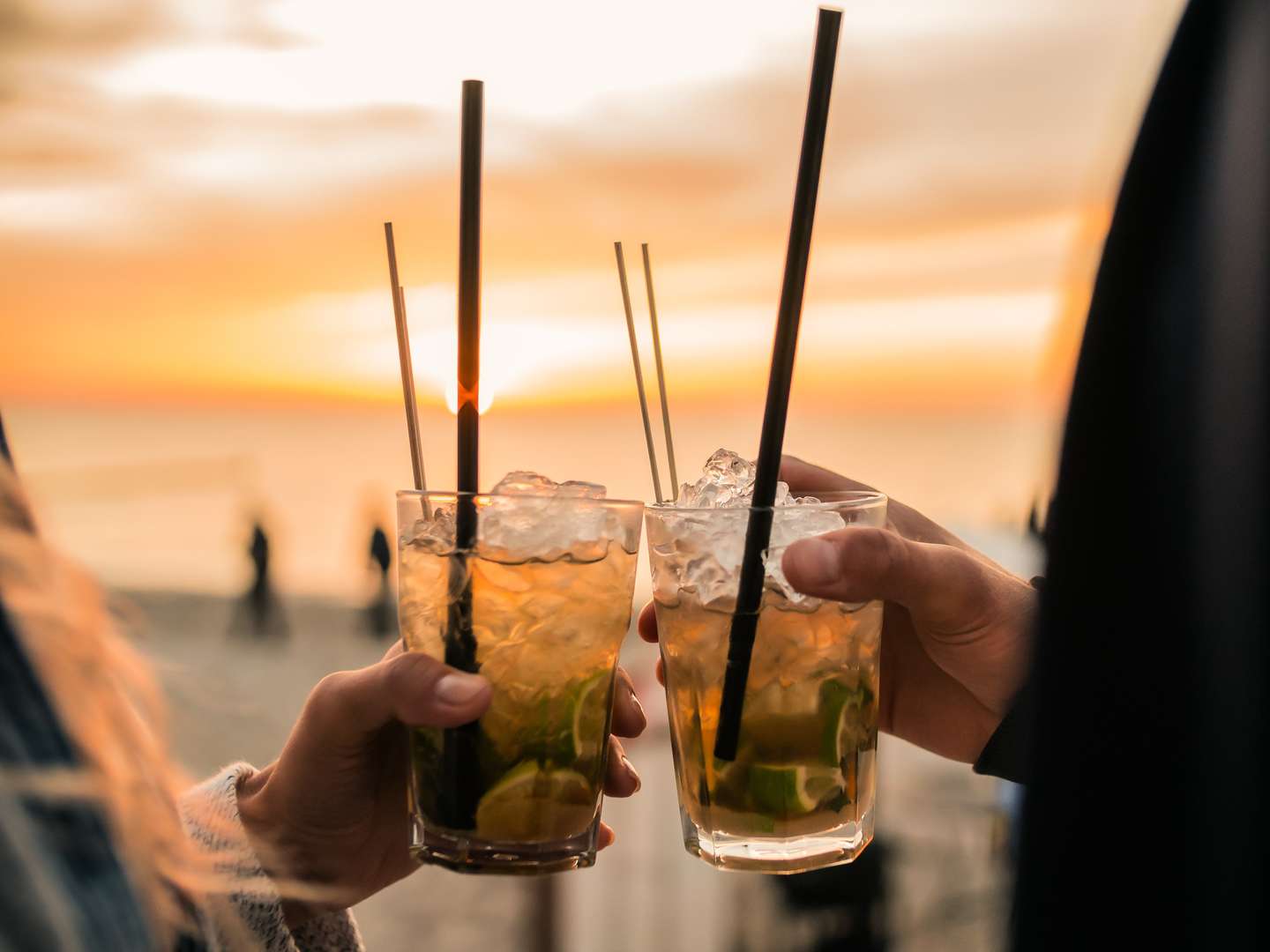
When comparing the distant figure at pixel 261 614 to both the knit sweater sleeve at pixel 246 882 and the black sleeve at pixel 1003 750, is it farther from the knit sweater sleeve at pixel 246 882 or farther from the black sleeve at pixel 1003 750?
the black sleeve at pixel 1003 750

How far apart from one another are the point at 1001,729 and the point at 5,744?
4.69 ft

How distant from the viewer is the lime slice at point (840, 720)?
5.02 ft

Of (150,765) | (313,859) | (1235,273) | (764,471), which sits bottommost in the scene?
(313,859)

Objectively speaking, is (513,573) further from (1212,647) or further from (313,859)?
(1212,647)

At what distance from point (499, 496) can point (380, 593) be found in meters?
18.0

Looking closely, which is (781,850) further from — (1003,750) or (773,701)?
(1003,750)

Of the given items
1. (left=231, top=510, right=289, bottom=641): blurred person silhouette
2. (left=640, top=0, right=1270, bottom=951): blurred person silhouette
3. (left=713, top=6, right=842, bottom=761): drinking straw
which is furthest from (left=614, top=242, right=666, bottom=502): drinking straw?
(left=231, top=510, right=289, bottom=641): blurred person silhouette

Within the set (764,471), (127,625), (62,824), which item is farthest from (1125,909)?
(764,471)

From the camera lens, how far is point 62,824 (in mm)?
746

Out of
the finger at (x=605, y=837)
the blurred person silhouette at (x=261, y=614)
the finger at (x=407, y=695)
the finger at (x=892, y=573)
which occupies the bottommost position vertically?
the blurred person silhouette at (x=261, y=614)

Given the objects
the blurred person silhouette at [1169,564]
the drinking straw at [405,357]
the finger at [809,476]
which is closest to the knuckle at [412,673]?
the drinking straw at [405,357]

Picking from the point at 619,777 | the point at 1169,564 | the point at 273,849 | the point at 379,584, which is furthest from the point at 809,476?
the point at 379,584

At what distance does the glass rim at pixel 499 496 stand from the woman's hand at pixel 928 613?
225mm

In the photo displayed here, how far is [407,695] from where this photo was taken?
1.41 meters
